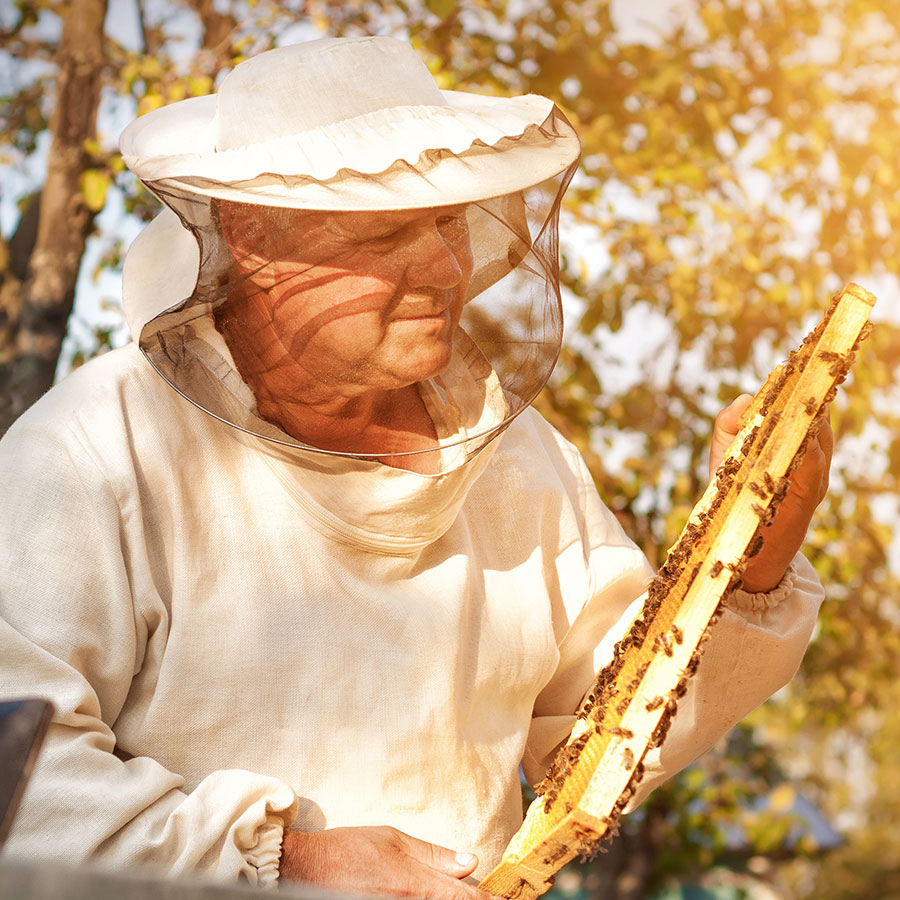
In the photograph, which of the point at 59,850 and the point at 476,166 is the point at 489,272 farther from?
the point at 59,850

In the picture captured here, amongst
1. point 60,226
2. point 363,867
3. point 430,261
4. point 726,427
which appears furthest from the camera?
point 60,226

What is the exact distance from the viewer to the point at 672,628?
4.01ft

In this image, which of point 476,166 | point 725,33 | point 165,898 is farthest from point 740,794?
point 165,898

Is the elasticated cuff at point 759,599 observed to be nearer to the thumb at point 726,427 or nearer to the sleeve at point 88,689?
the thumb at point 726,427

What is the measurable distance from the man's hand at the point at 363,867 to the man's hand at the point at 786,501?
638mm

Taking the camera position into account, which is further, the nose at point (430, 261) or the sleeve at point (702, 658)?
the sleeve at point (702, 658)

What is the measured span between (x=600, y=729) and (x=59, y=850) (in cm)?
63

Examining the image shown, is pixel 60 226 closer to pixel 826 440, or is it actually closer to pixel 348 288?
pixel 348 288

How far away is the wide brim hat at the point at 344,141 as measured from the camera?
1373 mm

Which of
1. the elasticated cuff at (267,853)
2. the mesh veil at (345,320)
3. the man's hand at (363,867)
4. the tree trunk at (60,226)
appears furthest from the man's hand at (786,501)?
the tree trunk at (60,226)

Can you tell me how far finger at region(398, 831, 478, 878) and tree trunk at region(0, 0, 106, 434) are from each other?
6.31 feet

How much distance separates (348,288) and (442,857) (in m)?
0.78

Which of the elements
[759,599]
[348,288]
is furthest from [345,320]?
[759,599]

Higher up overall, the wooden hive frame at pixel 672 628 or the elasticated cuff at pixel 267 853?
the wooden hive frame at pixel 672 628
